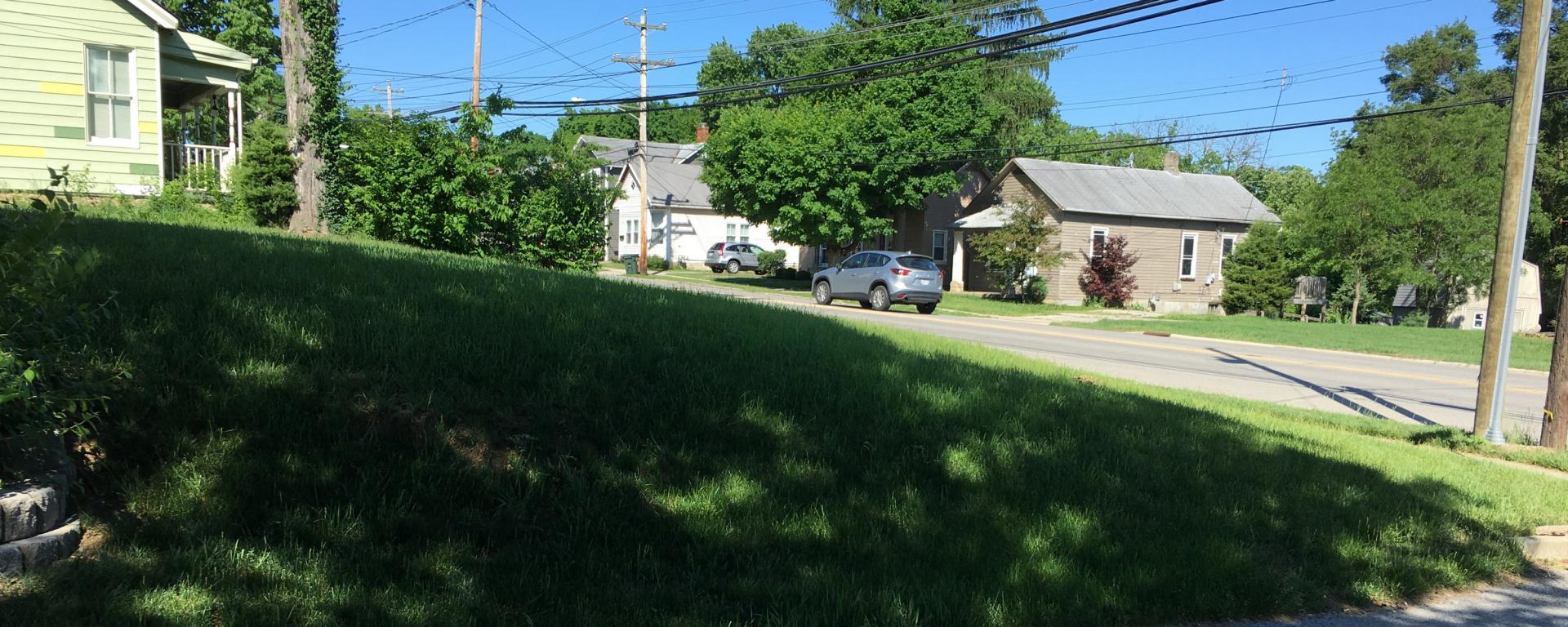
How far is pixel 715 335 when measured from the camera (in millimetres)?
6762

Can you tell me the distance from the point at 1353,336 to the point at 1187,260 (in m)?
13.9

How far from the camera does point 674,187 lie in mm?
54375

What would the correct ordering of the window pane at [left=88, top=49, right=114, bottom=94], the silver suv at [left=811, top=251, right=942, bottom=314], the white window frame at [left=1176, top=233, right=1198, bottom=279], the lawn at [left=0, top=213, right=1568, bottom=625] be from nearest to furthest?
the lawn at [left=0, top=213, right=1568, bottom=625], the window pane at [left=88, top=49, right=114, bottom=94], the silver suv at [left=811, top=251, right=942, bottom=314], the white window frame at [left=1176, top=233, right=1198, bottom=279]

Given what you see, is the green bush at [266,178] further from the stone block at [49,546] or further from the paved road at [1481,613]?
the paved road at [1481,613]

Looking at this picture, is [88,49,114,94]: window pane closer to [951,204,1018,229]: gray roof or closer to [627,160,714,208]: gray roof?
[951,204,1018,229]: gray roof

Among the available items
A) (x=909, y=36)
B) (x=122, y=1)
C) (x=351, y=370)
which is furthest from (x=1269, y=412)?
(x=909, y=36)

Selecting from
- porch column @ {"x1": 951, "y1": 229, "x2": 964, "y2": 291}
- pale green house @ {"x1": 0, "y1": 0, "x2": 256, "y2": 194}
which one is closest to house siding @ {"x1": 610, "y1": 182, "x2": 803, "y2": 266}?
porch column @ {"x1": 951, "y1": 229, "x2": 964, "y2": 291}

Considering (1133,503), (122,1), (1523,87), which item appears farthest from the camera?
(122,1)

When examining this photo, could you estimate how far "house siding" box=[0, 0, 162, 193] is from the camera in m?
15.2

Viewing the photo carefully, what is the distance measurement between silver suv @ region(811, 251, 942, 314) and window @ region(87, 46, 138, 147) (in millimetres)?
17325

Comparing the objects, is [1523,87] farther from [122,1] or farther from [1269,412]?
[122,1]

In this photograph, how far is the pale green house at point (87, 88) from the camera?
49.8 feet

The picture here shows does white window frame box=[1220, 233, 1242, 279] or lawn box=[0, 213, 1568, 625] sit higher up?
white window frame box=[1220, 233, 1242, 279]

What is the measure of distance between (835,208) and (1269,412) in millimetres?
25673
